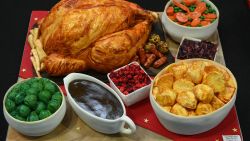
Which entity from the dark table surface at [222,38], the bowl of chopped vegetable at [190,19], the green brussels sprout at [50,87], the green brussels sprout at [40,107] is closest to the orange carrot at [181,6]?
the bowl of chopped vegetable at [190,19]

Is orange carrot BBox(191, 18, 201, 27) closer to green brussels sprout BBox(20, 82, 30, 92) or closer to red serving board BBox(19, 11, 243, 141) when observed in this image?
red serving board BBox(19, 11, 243, 141)

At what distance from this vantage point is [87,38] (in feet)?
7.52

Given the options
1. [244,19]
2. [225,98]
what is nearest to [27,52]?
[225,98]

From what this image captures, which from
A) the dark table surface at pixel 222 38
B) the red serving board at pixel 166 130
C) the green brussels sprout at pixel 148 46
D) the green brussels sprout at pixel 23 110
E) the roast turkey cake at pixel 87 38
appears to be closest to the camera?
the green brussels sprout at pixel 23 110

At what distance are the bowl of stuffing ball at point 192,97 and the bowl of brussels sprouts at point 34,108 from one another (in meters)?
0.45

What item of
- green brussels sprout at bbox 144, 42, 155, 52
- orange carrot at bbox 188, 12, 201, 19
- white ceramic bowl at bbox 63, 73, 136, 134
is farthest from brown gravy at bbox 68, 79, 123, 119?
orange carrot at bbox 188, 12, 201, 19

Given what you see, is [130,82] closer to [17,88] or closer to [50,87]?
[50,87]

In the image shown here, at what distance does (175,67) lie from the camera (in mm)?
2176

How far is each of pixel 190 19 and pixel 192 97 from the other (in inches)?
25.3

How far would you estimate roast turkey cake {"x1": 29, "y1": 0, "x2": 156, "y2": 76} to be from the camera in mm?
2289

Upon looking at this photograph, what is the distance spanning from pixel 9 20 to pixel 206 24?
4.80ft

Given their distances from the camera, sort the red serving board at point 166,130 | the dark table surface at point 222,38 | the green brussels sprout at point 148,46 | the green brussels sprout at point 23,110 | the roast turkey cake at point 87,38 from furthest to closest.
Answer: the dark table surface at point 222,38 < the green brussels sprout at point 148,46 < the roast turkey cake at point 87,38 < the red serving board at point 166,130 < the green brussels sprout at point 23,110

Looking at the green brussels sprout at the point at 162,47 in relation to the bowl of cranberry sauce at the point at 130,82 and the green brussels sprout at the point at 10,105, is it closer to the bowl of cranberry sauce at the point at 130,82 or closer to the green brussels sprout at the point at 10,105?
the bowl of cranberry sauce at the point at 130,82

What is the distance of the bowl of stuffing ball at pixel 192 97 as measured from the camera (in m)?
2.00
